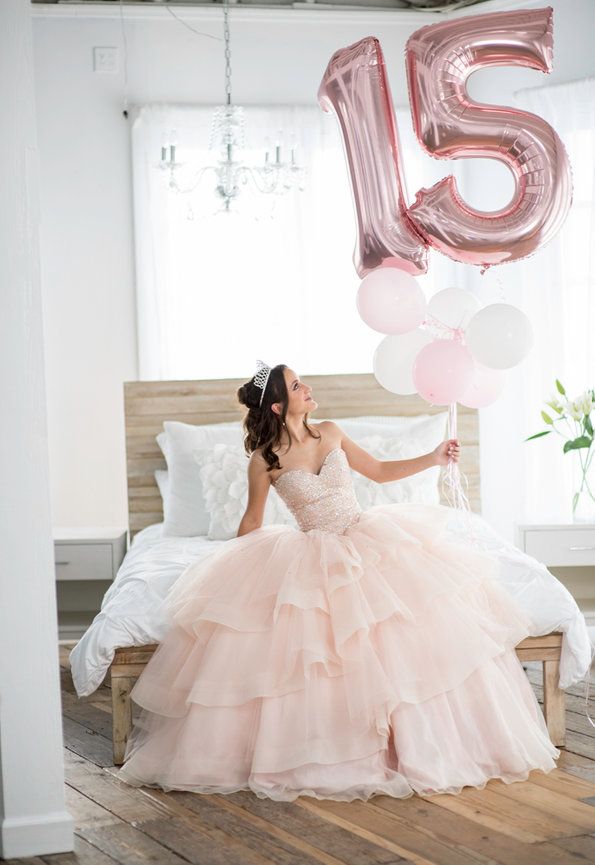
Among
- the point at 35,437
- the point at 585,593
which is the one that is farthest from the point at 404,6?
the point at 35,437

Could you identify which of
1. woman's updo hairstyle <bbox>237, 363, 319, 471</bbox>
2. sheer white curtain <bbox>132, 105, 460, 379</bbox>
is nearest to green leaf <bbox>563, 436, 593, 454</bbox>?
sheer white curtain <bbox>132, 105, 460, 379</bbox>

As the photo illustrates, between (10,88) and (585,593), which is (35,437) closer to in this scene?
(10,88)

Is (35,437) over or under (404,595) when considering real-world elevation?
over

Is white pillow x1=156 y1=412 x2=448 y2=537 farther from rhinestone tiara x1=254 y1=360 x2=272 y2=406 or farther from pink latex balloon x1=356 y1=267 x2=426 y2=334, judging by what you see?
pink latex balloon x1=356 y1=267 x2=426 y2=334

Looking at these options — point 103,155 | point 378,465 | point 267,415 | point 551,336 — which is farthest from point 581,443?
point 103,155

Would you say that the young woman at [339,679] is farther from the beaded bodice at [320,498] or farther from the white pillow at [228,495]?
the white pillow at [228,495]

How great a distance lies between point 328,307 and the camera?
5.19 metres

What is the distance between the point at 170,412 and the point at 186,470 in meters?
0.42

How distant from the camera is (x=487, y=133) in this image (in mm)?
2936

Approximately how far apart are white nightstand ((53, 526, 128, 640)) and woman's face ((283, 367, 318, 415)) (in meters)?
1.50

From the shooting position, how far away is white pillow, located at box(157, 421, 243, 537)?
4293 mm

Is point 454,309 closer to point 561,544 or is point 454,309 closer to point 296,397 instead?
point 296,397

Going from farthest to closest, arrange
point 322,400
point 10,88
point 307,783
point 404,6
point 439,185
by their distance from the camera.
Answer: point 404,6
point 322,400
point 439,185
point 307,783
point 10,88

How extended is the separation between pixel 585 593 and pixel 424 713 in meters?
1.91
